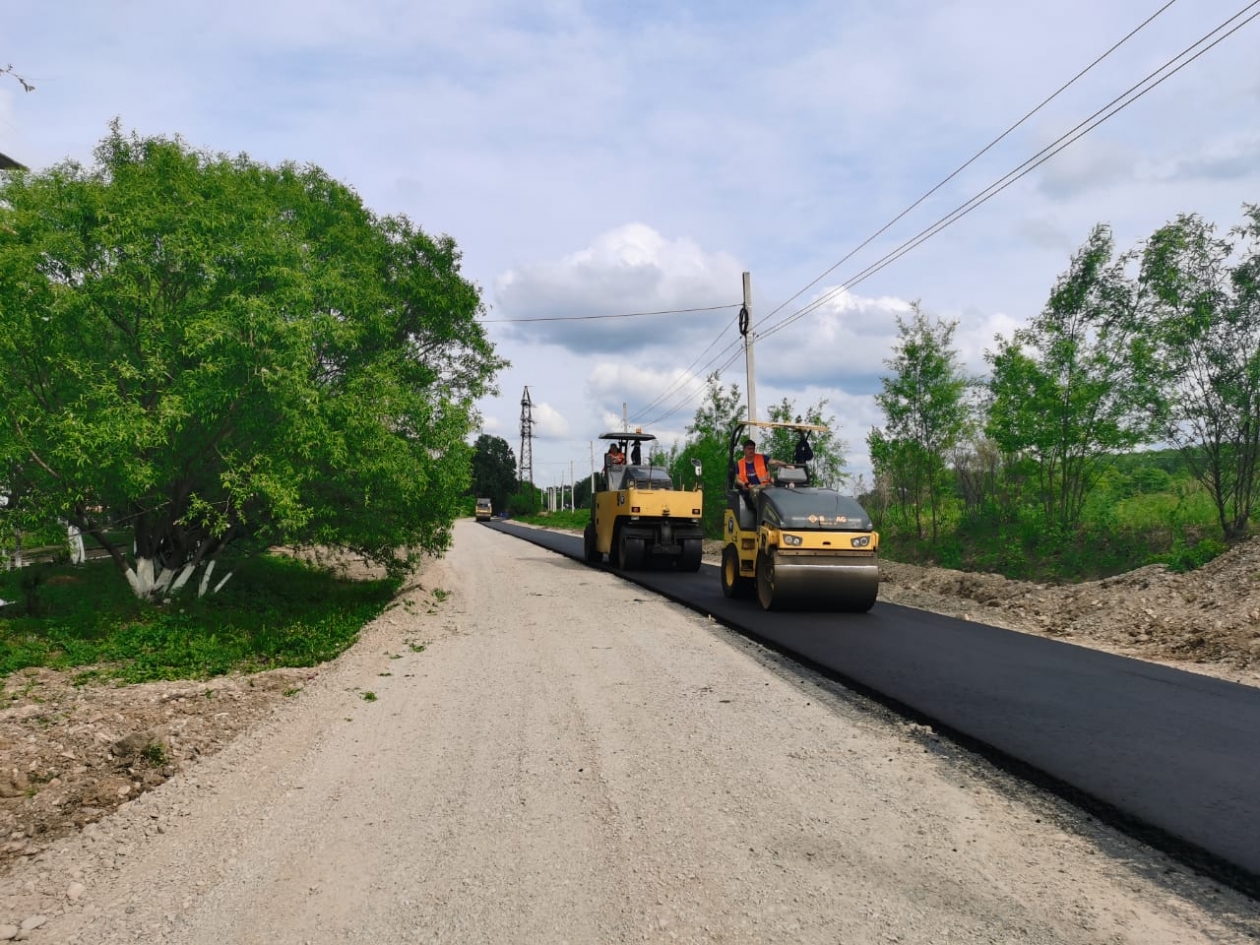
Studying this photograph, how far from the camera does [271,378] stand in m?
10.3

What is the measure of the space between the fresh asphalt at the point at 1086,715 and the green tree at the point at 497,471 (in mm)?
85017

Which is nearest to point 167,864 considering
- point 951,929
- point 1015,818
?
point 951,929

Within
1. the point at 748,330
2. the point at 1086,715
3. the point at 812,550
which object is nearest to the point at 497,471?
the point at 748,330

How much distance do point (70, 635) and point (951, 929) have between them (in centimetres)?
1171

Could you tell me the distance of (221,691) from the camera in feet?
27.0

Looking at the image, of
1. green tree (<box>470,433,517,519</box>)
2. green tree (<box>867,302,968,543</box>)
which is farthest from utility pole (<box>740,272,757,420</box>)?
green tree (<box>470,433,517,519</box>)

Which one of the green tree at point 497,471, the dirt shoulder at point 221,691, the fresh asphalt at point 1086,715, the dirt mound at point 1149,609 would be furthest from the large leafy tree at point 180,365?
the green tree at point 497,471

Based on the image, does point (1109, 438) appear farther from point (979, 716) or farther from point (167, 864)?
point (167, 864)

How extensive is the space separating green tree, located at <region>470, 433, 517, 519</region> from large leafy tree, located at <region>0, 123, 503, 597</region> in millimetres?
80180

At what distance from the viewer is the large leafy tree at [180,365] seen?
10.2 metres

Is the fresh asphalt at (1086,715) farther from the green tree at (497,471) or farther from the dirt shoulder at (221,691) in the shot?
the green tree at (497,471)

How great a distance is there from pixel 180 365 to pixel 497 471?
281 feet

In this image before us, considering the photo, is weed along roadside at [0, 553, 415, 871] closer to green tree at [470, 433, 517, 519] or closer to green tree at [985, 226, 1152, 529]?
green tree at [985, 226, 1152, 529]

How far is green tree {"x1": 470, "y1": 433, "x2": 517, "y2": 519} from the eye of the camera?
93.8m
